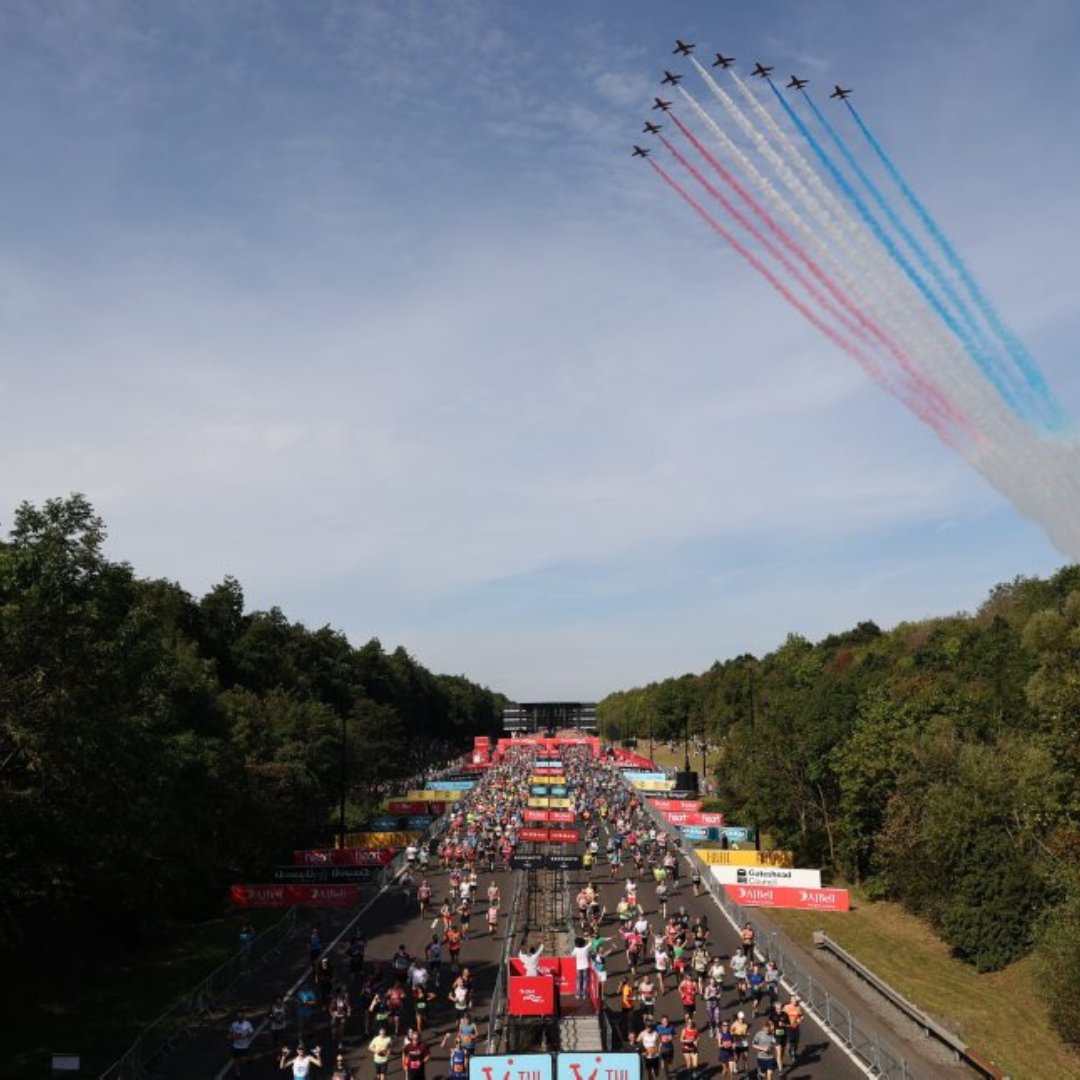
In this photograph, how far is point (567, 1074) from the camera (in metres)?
16.9

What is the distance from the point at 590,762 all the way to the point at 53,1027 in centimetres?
10244

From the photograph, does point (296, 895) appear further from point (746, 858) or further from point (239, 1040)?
point (746, 858)

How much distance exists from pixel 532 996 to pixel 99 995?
1715 cm

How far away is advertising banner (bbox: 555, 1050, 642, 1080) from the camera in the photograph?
16.9 metres

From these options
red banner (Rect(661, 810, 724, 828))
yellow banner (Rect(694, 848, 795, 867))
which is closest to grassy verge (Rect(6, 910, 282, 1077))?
yellow banner (Rect(694, 848, 795, 867))

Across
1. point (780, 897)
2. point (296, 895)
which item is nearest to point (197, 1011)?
point (296, 895)

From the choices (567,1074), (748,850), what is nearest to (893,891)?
(748,850)

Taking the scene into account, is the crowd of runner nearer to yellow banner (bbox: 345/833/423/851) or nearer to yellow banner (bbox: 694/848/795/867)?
yellow banner (bbox: 694/848/795/867)

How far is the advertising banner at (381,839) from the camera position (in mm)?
55219

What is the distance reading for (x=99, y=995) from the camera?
99.6ft

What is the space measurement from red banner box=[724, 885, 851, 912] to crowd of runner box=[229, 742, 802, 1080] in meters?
1.96

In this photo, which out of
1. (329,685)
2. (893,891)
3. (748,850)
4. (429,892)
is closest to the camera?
(429,892)

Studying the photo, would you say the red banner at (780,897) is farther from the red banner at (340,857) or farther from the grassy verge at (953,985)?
the red banner at (340,857)

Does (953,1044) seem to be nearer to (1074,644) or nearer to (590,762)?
(1074,644)
